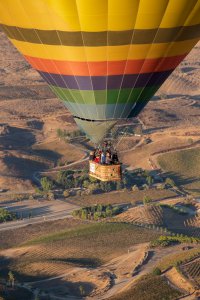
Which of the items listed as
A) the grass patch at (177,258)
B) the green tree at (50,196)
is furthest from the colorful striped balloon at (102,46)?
the green tree at (50,196)

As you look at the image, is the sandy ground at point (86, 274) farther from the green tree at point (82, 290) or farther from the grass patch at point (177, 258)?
the grass patch at point (177, 258)

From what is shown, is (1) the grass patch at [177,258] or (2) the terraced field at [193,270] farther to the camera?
(1) the grass patch at [177,258]

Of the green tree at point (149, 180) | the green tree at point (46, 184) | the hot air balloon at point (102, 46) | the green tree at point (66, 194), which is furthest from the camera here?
the green tree at point (149, 180)

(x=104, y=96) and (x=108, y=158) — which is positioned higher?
(x=104, y=96)

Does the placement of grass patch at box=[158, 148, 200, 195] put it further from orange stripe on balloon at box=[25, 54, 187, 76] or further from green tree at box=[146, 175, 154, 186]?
orange stripe on balloon at box=[25, 54, 187, 76]

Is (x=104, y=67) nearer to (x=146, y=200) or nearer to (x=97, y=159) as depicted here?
(x=97, y=159)

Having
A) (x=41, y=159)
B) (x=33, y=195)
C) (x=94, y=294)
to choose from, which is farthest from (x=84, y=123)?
(x=41, y=159)

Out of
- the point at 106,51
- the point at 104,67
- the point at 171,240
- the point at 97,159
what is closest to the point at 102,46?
the point at 106,51
